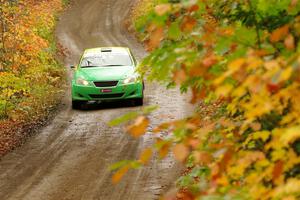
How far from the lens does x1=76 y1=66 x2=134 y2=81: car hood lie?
16.4 m

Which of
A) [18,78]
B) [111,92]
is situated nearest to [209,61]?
[18,78]

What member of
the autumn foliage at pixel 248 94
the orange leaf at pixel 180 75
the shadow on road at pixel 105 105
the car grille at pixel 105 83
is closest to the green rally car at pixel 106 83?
the car grille at pixel 105 83

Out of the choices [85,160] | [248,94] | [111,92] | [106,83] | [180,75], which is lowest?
[85,160]

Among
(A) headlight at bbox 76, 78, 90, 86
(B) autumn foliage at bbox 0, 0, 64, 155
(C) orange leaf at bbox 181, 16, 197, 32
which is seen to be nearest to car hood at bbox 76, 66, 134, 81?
(A) headlight at bbox 76, 78, 90, 86

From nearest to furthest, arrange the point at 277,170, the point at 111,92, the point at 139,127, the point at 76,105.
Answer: the point at 277,170, the point at 139,127, the point at 111,92, the point at 76,105

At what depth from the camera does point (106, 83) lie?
16.4m

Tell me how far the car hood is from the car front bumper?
0.28 meters

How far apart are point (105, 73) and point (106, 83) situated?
1.17 ft

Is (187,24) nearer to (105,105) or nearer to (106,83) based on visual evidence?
(106,83)

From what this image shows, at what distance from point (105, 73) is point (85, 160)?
5.14m

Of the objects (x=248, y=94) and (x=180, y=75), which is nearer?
(x=180, y=75)

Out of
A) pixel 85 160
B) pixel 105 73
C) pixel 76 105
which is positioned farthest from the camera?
pixel 76 105

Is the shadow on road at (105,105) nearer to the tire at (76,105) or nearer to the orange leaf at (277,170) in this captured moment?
the tire at (76,105)

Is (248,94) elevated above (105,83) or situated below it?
above
